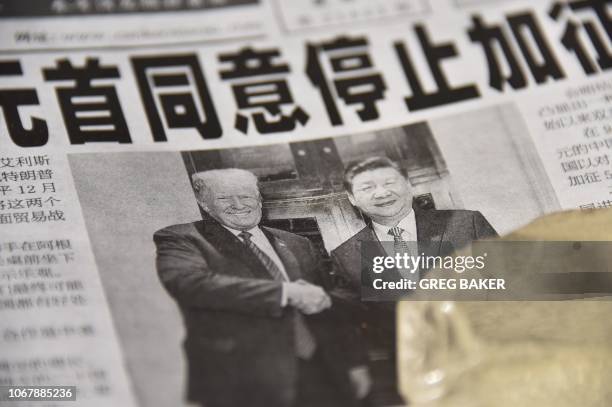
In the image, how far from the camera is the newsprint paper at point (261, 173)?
398 mm

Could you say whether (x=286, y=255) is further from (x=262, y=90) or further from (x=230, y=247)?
(x=262, y=90)

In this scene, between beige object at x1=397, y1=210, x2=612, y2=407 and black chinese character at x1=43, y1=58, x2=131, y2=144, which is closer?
beige object at x1=397, y1=210, x2=612, y2=407

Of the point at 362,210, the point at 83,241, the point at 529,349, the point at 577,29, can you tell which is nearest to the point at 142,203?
the point at 83,241

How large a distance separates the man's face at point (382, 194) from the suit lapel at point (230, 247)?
0.09 meters

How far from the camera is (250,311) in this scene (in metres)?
0.42

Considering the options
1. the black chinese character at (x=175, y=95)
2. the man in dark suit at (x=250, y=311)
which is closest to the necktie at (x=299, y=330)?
the man in dark suit at (x=250, y=311)

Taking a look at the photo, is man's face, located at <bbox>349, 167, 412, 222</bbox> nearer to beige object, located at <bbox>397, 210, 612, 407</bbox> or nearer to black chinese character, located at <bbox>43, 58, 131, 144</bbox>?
beige object, located at <bbox>397, 210, 612, 407</bbox>

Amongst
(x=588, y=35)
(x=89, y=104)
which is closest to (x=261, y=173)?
(x=89, y=104)

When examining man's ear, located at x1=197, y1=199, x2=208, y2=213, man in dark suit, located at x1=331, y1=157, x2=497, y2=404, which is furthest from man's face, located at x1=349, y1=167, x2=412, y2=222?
man's ear, located at x1=197, y1=199, x2=208, y2=213

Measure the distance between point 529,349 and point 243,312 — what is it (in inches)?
7.0

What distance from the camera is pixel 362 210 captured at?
48 centimetres

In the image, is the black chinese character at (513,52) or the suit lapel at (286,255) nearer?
the suit lapel at (286,255)

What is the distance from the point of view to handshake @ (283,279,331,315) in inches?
16.7

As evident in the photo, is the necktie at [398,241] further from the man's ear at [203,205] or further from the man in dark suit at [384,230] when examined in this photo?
the man's ear at [203,205]
